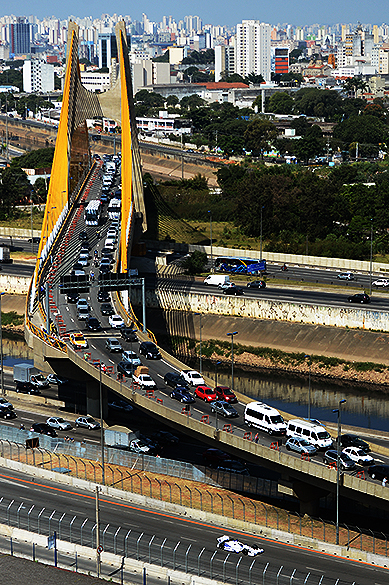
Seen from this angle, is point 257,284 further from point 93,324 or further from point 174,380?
point 174,380

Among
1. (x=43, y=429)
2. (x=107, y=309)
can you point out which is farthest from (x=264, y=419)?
(x=107, y=309)

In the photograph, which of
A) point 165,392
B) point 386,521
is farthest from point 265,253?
point 386,521

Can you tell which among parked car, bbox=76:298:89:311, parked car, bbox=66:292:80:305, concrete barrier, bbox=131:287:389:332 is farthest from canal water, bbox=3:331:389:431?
parked car, bbox=76:298:89:311

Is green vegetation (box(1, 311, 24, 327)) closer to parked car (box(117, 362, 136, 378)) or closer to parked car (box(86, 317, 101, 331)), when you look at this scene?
parked car (box(86, 317, 101, 331))

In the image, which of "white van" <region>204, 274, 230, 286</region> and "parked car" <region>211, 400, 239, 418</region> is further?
"white van" <region>204, 274, 230, 286</region>

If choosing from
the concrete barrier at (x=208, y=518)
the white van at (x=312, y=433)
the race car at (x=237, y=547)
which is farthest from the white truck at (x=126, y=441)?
the race car at (x=237, y=547)
